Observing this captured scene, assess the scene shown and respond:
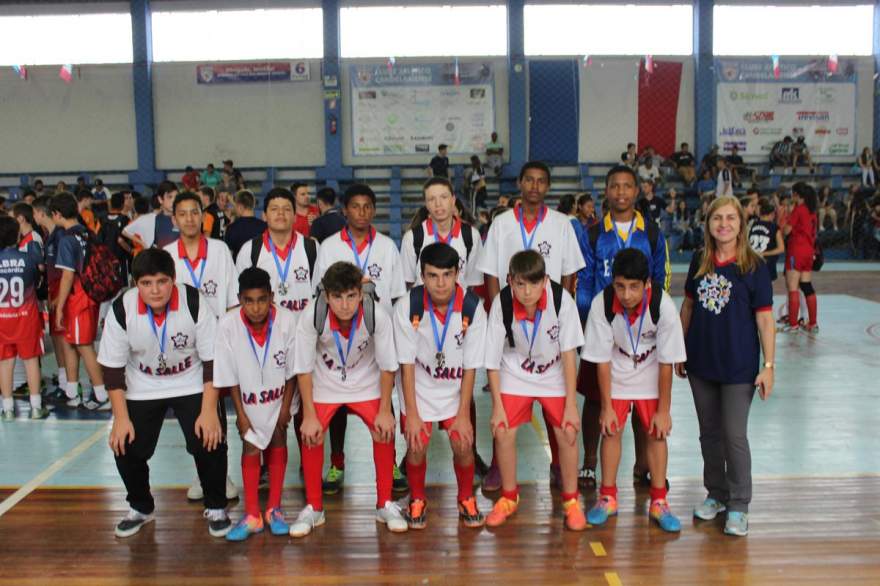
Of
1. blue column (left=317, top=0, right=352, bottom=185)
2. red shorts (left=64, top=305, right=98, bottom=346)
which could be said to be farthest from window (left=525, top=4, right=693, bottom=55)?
red shorts (left=64, top=305, right=98, bottom=346)

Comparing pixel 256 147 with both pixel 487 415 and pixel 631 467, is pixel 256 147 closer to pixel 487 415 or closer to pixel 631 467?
pixel 487 415

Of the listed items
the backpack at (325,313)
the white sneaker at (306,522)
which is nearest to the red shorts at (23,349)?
the white sneaker at (306,522)

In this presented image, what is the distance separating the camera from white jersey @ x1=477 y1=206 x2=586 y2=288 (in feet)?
14.4

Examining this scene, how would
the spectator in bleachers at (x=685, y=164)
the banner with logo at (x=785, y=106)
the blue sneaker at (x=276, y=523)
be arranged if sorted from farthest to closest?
1. the banner with logo at (x=785, y=106)
2. the spectator in bleachers at (x=685, y=164)
3. the blue sneaker at (x=276, y=523)

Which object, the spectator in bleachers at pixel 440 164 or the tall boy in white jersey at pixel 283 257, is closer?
the tall boy in white jersey at pixel 283 257

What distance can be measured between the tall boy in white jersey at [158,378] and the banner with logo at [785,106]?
58.7 ft

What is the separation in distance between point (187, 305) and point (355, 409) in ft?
3.03

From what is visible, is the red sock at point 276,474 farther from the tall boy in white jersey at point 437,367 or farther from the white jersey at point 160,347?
the tall boy in white jersey at point 437,367

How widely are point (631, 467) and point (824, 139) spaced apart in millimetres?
17707

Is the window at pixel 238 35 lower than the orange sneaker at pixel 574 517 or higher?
higher

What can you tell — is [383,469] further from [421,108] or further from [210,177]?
[421,108]

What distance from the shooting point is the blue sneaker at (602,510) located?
12.1 ft

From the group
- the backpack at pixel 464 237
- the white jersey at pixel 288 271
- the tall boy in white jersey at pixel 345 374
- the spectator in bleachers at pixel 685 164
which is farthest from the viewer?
the spectator in bleachers at pixel 685 164

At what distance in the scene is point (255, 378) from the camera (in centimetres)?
362
